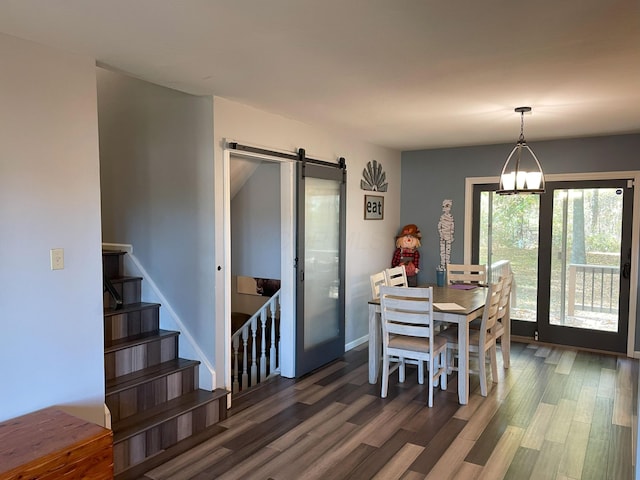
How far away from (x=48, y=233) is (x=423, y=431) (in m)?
2.70

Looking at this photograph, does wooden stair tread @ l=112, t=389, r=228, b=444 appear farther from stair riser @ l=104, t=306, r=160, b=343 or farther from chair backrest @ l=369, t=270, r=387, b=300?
chair backrest @ l=369, t=270, r=387, b=300

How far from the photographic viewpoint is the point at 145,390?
3215 millimetres

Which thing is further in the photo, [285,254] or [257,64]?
[285,254]

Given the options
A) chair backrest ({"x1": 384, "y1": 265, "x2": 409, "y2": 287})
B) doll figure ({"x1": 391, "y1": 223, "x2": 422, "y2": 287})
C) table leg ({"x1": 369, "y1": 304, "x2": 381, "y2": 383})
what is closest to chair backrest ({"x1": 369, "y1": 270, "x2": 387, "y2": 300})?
chair backrest ({"x1": 384, "y1": 265, "x2": 409, "y2": 287})

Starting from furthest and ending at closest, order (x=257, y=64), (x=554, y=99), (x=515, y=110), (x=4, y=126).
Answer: (x=515, y=110) < (x=554, y=99) < (x=257, y=64) < (x=4, y=126)

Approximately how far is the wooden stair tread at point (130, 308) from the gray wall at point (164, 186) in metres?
0.15

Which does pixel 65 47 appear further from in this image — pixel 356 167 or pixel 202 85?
pixel 356 167

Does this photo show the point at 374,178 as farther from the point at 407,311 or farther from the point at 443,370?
the point at 443,370

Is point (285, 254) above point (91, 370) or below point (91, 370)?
above

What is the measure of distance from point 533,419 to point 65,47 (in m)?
3.89

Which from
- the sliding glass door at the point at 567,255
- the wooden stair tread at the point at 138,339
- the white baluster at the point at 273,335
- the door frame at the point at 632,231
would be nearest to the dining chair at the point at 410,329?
the white baluster at the point at 273,335

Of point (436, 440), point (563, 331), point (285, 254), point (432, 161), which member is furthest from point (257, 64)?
point (563, 331)

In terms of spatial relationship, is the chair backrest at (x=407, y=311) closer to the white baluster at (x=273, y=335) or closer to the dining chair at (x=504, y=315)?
the dining chair at (x=504, y=315)

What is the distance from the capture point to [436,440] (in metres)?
3.19
